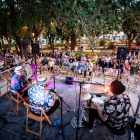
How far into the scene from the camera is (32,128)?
127 inches

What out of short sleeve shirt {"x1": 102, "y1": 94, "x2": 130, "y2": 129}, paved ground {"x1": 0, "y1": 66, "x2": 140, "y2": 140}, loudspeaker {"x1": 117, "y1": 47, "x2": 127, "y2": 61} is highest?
loudspeaker {"x1": 117, "y1": 47, "x2": 127, "y2": 61}

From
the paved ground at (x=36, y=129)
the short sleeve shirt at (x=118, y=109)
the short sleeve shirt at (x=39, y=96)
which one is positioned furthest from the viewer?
the paved ground at (x=36, y=129)

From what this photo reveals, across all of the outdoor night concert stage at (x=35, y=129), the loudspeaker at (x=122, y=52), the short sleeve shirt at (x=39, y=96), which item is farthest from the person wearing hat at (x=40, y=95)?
→ the loudspeaker at (x=122, y=52)

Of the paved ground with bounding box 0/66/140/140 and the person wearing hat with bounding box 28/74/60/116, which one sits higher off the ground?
the person wearing hat with bounding box 28/74/60/116

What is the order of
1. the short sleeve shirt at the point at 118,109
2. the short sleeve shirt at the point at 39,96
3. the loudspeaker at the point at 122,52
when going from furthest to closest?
the loudspeaker at the point at 122,52 < the short sleeve shirt at the point at 39,96 < the short sleeve shirt at the point at 118,109

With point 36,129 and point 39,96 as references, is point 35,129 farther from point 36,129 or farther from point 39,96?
point 39,96

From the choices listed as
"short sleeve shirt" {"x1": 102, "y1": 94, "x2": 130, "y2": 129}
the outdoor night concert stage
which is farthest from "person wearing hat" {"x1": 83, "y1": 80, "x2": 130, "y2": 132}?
the outdoor night concert stage

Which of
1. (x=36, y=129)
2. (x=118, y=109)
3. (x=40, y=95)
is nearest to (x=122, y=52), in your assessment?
(x=118, y=109)

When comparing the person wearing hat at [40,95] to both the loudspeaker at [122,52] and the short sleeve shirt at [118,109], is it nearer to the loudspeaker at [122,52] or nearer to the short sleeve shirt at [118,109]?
the short sleeve shirt at [118,109]

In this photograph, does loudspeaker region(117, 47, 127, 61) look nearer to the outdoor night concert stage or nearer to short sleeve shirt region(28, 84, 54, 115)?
the outdoor night concert stage

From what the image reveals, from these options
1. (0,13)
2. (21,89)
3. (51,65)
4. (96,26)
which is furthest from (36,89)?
(0,13)

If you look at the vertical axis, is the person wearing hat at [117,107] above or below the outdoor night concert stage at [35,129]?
Result: above

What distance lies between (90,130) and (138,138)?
123cm

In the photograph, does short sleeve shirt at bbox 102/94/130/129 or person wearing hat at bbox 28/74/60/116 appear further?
person wearing hat at bbox 28/74/60/116
